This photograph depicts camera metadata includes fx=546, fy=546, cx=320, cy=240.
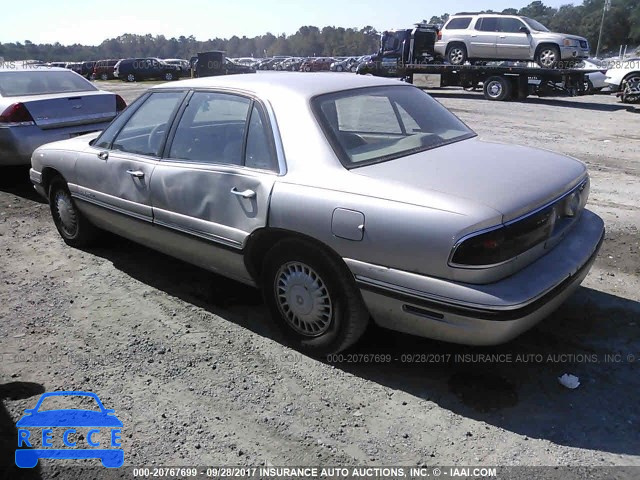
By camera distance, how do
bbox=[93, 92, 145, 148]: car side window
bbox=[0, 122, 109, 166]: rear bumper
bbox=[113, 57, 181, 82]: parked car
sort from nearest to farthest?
bbox=[93, 92, 145, 148]: car side window → bbox=[0, 122, 109, 166]: rear bumper → bbox=[113, 57, 181, 82]: parked car

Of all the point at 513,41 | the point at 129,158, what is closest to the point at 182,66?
the point at 513,41

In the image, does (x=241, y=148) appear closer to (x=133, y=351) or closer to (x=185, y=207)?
(x=185, y=207)

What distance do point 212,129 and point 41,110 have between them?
4.35m

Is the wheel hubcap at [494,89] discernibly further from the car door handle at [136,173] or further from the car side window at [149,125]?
the car door handle at [136,173]

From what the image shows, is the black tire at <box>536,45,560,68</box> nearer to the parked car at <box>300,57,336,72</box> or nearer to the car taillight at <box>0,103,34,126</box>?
the car taillight at <box>0,103,34,126</box>

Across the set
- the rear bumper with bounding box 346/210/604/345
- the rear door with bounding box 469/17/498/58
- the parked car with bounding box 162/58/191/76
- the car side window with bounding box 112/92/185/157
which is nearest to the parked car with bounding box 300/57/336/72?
the parked car with bounding box 162/58/191/76

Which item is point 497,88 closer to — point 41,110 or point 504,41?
point 504,41

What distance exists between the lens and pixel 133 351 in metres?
3.45

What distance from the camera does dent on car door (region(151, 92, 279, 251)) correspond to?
329 centimetres

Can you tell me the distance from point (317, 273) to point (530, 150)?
1.66m

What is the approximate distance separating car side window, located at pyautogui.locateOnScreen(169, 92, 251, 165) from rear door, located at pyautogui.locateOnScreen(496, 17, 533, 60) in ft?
54.5

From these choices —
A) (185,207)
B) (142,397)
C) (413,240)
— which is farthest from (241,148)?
(142,397)

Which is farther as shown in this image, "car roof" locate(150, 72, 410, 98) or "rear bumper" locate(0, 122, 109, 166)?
"rear bumper" locate(0, 122, 109, 166)

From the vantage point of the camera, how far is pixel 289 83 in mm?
3541
